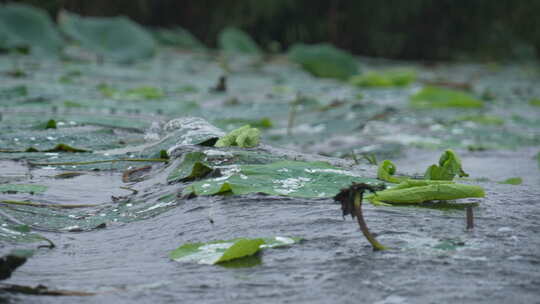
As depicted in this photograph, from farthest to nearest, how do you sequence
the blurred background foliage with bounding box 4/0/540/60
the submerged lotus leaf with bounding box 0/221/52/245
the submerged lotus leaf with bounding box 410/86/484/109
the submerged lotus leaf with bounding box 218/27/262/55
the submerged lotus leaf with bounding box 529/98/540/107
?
the blurred background foliage with bounding box 4/0/540/60
the submerged lotus leaf with bounding box 218/27/262/55
the submerged lotus leaf with bounding box 529/98/540/107
the submerged lotus leaf with bounding box 410/86/484/109
the submerged lotus leaf with bounding box 0/221/52/245

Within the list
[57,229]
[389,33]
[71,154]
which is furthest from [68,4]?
[57,229]

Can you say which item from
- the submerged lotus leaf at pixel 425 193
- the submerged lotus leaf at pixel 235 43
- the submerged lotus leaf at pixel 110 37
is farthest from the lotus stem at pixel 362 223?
the submerged lotus leaf at pixel 235 43

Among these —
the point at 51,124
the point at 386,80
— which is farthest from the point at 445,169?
the point at 386,80

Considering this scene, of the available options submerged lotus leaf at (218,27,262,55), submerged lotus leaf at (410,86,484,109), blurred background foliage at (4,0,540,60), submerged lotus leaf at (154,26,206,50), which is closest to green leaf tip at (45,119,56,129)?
submerged lotus leaf at (410,86,484,109)

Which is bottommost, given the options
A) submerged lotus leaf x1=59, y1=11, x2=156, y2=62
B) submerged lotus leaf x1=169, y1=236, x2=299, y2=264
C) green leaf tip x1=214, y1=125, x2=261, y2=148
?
submerged lotus leaf x1=169, y1=236, x2=299, y2=264

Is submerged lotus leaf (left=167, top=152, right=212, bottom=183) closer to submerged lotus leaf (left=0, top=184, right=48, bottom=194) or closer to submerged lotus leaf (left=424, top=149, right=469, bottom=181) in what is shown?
submerged lotus leaf (left=0, top=184, right=48, bottom=194)

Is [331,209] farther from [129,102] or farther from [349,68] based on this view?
[349,68]
